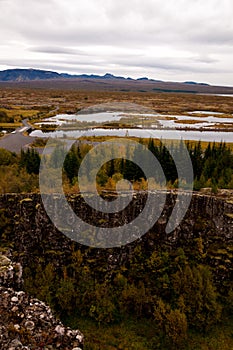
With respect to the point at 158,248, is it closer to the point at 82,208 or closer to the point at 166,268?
the point at 166,268

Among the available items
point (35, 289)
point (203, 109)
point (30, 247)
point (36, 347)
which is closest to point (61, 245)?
point (30, 247)

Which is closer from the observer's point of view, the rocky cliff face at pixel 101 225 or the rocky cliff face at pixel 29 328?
the rocky cliff face at pixel 29 328

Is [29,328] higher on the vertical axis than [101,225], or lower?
lower

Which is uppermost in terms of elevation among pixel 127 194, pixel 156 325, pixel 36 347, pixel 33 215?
pixel 127 194

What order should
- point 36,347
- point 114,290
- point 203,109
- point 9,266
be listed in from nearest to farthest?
1. point 36,347
2. point 9,266
3. point 114,290
4. point 203,109

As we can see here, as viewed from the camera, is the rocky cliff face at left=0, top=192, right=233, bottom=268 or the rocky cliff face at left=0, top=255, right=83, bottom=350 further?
the rocky cliff face at left=0, top=192, right=233, bottom=268

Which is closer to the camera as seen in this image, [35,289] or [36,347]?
[36,347]

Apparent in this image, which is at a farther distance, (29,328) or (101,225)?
(101,225)

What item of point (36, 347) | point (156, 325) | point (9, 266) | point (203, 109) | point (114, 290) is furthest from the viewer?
point (203, 109)
